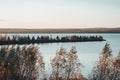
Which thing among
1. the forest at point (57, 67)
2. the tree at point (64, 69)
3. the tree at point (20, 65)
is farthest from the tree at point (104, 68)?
the tree at point (20, 65)

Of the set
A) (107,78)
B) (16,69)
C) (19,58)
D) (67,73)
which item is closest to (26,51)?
(19,58)

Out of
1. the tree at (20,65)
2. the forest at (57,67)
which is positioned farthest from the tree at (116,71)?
the tree at (20,65)

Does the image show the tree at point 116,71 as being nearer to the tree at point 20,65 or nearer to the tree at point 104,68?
the tree at point 104,68

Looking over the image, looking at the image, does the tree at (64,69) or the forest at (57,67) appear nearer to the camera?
the tree at (64,69)

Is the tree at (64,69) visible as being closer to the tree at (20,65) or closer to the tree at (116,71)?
the tree at (20,65)

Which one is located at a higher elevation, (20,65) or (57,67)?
(57,67)

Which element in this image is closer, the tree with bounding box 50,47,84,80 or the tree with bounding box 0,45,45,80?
the tree with bounding box 50,47,84,80

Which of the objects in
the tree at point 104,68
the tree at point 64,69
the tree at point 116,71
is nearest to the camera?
the tree at point 64,69

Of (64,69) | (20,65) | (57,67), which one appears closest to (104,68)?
(64,69)

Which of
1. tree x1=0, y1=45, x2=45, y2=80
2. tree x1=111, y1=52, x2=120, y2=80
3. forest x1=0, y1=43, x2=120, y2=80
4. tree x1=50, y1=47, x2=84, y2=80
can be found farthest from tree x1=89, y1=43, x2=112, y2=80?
tree x1=0, y1=45, x2=45, y2=80

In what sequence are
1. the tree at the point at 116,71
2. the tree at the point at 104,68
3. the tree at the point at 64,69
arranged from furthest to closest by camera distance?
the tree at the point at 116,71 → the tree at the point at 104,68 → the tree at the point at 64,69

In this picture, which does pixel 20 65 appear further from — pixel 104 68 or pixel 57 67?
pixel 104 68

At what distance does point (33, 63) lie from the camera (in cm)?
4941

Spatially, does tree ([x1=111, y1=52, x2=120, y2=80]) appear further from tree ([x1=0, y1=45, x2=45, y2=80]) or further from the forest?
tree ([x1=0, y1=45, x2=45, y2=80])
